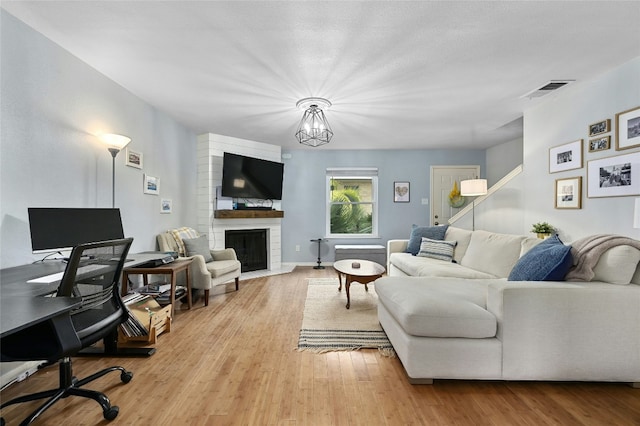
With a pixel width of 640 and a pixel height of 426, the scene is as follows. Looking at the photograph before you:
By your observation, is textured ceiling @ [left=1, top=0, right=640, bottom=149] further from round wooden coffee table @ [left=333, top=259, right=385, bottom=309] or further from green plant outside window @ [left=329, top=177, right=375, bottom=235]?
green plant outside window @ [left=329, top=177, right=375, bottom=235]

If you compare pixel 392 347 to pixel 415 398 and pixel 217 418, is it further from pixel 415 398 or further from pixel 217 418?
pixel 217 418

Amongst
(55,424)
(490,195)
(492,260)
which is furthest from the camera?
(490,195)

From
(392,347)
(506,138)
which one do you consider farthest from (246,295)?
(506,138)

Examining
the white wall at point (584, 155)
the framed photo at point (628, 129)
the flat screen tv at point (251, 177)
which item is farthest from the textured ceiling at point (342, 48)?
the flat screen tv at point (251, 177)

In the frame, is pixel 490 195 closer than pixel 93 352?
No

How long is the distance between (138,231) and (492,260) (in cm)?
404

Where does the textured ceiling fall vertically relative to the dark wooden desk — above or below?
above

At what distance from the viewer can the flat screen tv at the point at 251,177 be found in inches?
186

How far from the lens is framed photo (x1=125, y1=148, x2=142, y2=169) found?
3105 mm

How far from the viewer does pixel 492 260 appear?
314cm

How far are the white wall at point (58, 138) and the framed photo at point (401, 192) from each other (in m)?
4.33

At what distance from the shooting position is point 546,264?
6.47ft

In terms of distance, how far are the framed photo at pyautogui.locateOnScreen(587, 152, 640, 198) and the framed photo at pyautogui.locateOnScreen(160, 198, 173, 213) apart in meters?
4.90

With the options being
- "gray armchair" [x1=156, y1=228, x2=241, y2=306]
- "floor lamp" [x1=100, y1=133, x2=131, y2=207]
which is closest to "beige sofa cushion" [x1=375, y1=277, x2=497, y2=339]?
→ "gray armchair" [x1=156, y1=228, x2=241, y2=306]
